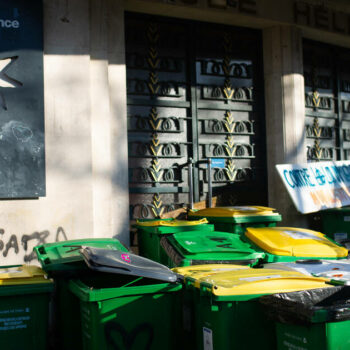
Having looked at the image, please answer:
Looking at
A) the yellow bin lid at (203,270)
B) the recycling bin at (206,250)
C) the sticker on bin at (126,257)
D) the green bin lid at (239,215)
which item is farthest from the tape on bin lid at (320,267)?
the green bin lid at (239,215)

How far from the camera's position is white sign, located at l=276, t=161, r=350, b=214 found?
24.4ft

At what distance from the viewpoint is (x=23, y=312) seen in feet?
12.3

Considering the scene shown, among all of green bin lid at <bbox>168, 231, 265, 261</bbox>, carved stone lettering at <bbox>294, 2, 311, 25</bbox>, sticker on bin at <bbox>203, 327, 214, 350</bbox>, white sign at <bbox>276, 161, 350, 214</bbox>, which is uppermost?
carved stone lettering at <bbox>294, 2, 311, 25</bbox>

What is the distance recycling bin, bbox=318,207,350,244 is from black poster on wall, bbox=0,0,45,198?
410 cm

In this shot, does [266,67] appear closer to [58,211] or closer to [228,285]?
[58,211]

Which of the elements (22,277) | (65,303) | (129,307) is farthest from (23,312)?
(129,307)

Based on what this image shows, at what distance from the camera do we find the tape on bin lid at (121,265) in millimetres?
3648

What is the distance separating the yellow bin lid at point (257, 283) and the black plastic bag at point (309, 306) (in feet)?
0.46

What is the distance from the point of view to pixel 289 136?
798 cm

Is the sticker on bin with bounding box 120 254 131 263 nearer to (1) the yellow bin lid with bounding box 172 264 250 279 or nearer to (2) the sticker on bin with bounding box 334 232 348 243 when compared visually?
(1) the yellow bin lid with bounding box 172 264 250 279

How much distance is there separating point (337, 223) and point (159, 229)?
10.3 ft

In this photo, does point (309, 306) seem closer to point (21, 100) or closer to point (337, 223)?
point (21, 100)

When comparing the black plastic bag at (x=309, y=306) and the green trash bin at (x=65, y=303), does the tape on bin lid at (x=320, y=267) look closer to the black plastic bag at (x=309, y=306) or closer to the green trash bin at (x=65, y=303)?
the black plastic bag at (x=309, y=306)

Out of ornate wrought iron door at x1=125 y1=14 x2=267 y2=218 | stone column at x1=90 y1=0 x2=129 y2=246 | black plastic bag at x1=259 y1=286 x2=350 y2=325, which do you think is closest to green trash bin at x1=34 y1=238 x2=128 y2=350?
black plastic bag at x1=259 y1=286 x2=350 y2=325
